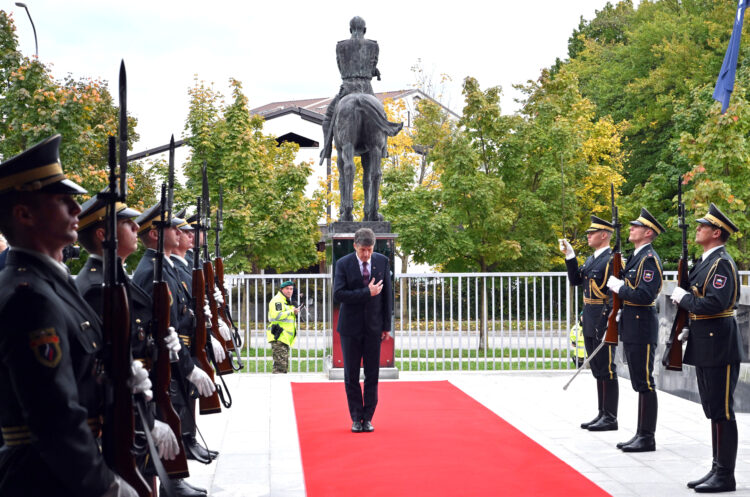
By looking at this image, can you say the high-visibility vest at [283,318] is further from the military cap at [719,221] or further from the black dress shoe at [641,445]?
the military cap at [719,221]

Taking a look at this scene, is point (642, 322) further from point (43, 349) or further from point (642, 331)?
point (43, 349)

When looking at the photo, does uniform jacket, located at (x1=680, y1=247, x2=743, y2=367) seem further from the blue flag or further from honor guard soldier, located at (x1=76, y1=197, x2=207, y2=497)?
the blue flag

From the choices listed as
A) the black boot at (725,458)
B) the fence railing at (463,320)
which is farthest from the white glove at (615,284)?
the fence railing at (463,320)

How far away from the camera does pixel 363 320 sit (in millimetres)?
8562

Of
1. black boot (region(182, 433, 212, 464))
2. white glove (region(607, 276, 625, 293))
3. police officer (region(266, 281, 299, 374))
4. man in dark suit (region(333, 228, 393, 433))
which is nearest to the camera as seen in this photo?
black boot (region(182, 433, 212, 464))

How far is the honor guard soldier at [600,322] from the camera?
8.62 metres

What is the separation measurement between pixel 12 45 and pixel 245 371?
8440 millimetres

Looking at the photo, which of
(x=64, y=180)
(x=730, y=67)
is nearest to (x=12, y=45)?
(x=730, y=67)

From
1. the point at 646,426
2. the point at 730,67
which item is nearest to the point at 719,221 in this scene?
the point at 646,426

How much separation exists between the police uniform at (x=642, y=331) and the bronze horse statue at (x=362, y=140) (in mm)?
5134

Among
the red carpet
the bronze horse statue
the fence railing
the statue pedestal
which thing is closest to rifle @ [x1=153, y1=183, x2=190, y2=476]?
the red carpet

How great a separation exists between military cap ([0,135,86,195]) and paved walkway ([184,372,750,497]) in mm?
3805

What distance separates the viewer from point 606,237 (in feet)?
29.4

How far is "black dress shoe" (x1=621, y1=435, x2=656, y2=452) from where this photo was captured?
7.72 m
